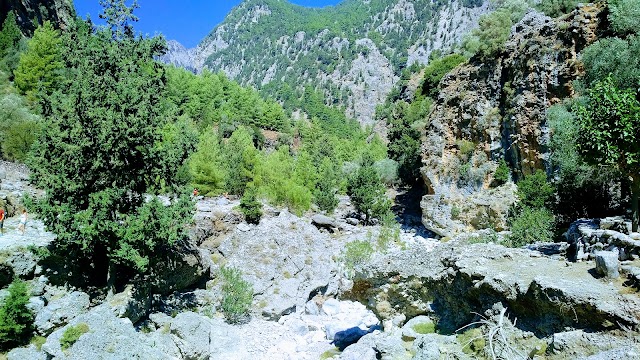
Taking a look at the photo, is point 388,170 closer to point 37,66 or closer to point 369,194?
point 369,194

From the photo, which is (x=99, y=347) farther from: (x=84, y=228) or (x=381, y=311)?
(x=381, y=311)

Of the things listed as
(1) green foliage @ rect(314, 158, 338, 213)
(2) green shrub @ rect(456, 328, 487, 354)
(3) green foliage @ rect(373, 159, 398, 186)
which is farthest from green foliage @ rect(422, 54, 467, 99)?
(2) green shrub @ rect(456, 328, 487, 354)

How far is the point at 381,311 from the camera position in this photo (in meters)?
17.9

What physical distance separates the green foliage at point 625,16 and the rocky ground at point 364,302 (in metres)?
12.2

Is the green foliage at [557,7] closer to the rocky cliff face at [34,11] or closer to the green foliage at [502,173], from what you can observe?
the green foliage at [502,173]

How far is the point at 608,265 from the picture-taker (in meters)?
9.85

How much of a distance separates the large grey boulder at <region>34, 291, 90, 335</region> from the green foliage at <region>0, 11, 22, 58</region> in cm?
5886

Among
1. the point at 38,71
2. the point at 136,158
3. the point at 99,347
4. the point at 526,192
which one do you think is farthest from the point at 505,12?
the point at 38,71

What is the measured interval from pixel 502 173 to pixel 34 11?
84362mm

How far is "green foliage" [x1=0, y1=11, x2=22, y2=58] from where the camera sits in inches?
2431

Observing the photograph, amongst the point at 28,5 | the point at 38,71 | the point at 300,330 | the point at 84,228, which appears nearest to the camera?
the point at 84,228

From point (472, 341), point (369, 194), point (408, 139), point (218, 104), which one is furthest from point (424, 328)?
point (218, 104)

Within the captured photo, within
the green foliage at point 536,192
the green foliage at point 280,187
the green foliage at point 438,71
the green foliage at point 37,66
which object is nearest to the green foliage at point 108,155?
the green foliage at point 536,192

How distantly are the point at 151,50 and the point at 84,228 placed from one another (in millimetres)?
10236
